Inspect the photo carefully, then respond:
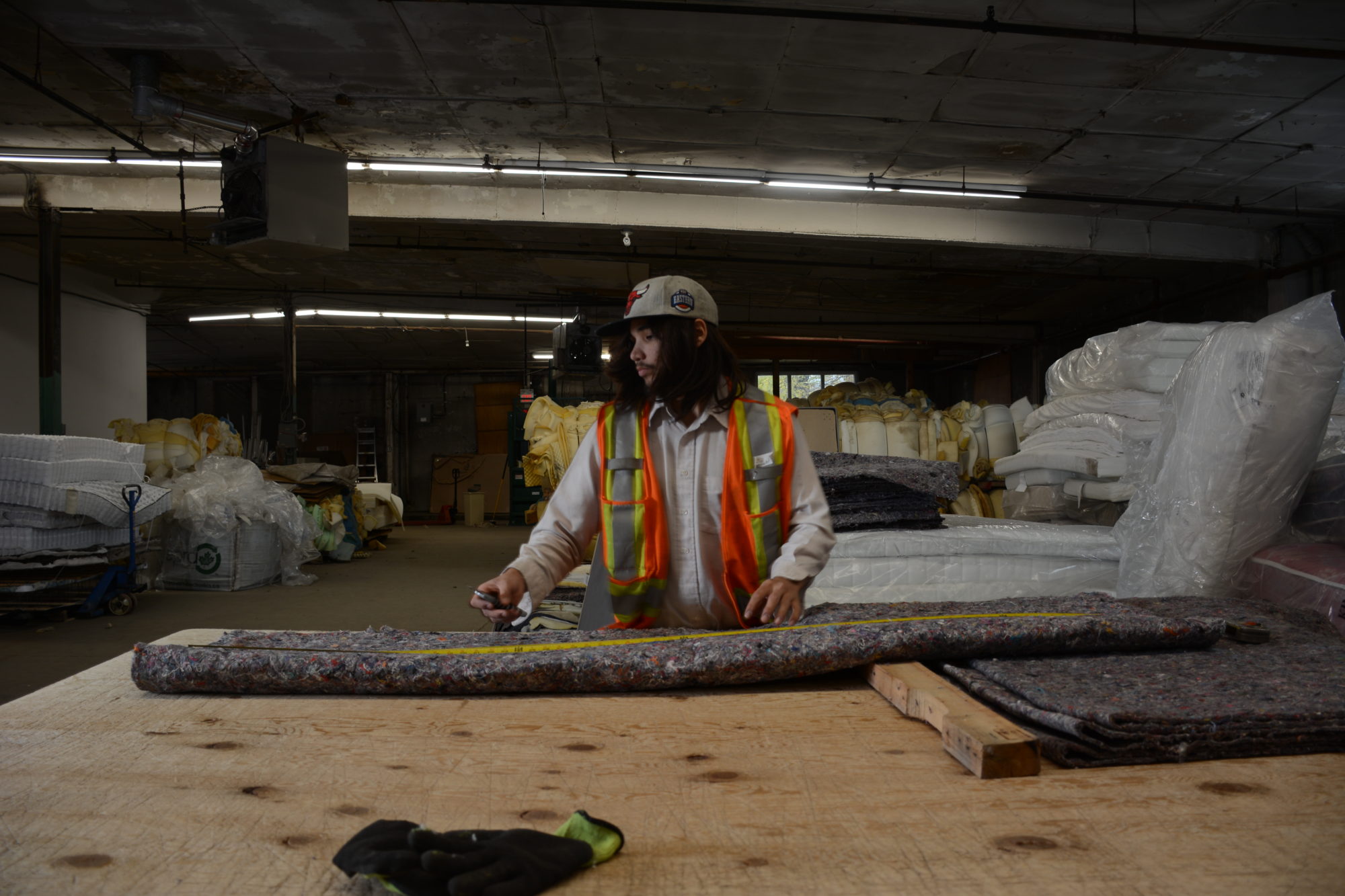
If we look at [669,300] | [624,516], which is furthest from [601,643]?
[669,300]

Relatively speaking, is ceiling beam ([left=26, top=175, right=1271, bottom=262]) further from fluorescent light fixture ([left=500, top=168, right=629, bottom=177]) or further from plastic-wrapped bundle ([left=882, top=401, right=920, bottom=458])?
plastic-wrapped bundle ([left=882, top=401, right=920, bottom=458])

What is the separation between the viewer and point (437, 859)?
604 mm

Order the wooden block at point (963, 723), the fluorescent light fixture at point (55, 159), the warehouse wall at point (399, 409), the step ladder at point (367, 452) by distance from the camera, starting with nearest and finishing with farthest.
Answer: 1. the wooden block at point (963, 723)
2. the fluorescent light fixture at point (55, 159)
3. the step ladder at point (367, 452)
4. the warehouse wall at point (399, 409)

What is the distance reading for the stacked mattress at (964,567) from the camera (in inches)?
111

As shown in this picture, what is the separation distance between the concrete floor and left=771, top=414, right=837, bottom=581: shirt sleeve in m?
3.32

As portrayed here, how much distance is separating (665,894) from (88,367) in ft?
40.9

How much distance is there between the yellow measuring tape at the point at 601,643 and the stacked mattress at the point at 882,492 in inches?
64.1

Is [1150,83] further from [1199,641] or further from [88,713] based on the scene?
[88,713]

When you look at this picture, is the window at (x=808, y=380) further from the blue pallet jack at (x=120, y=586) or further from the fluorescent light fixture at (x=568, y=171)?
the blue pallet jack at (x=120, y=586)

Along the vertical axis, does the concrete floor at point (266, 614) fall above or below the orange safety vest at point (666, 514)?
below

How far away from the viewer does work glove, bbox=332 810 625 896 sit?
1.98ft

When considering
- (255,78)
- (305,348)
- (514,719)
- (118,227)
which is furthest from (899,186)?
(305,348)

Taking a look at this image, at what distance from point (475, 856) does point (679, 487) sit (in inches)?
51.1

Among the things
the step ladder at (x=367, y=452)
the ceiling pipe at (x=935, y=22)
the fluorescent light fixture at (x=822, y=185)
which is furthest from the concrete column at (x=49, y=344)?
the step ladder at (x=367, y=452)
